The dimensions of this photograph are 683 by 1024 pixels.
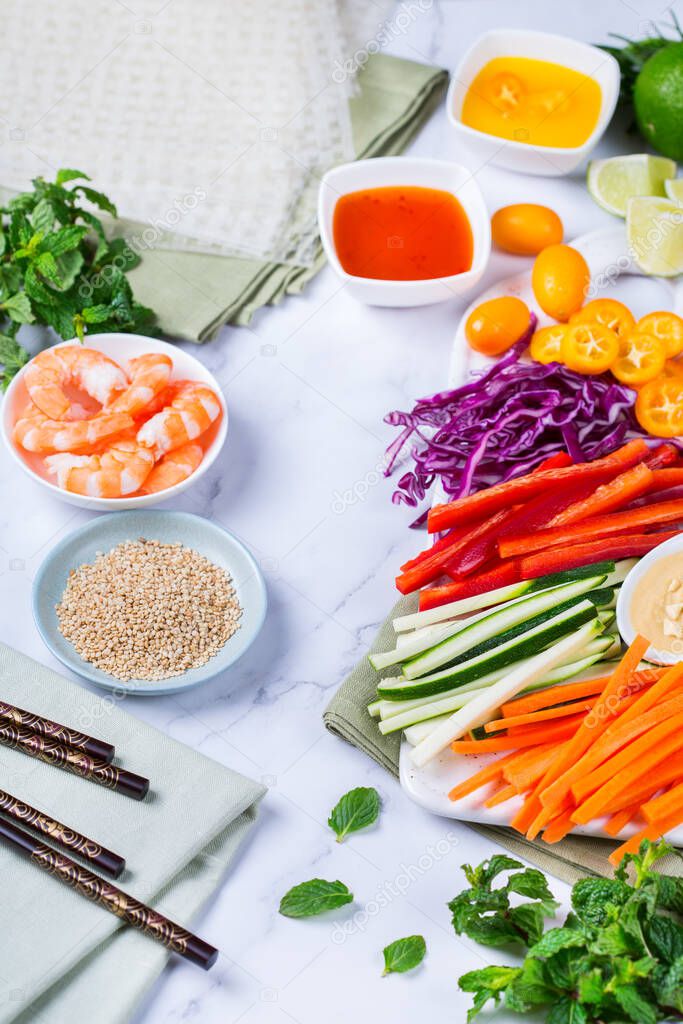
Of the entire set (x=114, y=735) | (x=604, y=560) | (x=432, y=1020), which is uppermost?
(x=604, y=560)

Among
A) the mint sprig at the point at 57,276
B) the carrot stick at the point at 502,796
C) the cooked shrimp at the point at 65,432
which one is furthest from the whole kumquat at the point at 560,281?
the carrot stick at the point at 502,796

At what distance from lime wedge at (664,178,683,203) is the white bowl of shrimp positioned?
4.83 ft

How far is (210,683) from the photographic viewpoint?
104 inches

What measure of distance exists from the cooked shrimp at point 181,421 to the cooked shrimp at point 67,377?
0.46 feet

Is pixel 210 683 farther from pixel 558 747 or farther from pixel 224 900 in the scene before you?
pixel 558 747

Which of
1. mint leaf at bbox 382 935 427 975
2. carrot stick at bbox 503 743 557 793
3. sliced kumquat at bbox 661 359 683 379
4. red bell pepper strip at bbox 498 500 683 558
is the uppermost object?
sliced kumquat at bbox 661 359 683 379

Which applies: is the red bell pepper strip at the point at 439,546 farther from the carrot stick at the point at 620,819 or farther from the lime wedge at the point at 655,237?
the lime wedge at the point at 655,237

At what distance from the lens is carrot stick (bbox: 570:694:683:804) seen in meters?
2.29

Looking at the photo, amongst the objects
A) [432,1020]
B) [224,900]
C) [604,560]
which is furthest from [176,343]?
[432,1020]

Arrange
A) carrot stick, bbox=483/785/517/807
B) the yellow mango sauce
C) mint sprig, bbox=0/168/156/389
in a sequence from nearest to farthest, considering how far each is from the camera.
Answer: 1. carrot stick, bbox=483/785/517/807
2. mint sprig, bbox=0/168/156/389
3. the yellow mango sauce

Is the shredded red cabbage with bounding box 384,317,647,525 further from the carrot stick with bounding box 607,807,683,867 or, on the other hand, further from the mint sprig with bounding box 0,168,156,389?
the carrot stick with bounding box 607,807,683,867

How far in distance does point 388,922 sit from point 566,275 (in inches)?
68.8

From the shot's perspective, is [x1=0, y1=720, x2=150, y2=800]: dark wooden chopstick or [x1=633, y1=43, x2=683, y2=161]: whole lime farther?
[x1=633, y1=43, x2=683, y2=161]: whole lime

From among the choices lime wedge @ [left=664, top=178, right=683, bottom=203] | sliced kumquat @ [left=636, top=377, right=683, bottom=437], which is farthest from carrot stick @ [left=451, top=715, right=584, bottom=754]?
lime wedge @ [left=664, top=178, right=683, bottom=203]
